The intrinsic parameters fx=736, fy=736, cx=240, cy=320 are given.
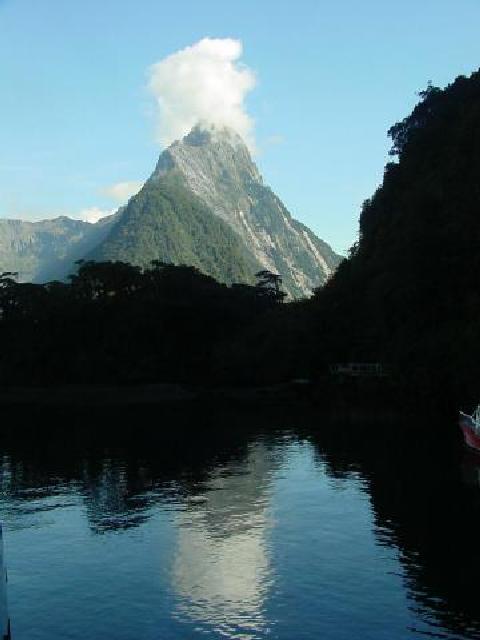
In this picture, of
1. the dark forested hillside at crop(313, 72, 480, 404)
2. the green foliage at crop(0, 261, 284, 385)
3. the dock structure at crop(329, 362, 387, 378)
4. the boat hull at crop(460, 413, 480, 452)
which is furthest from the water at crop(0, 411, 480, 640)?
the green foliage at crop(0, 261, 284, 385)

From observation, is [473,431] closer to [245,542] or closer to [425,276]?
[245,542]

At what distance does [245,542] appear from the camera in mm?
32500

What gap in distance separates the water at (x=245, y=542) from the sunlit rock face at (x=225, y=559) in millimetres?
89

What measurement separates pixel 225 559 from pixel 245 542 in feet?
9.39

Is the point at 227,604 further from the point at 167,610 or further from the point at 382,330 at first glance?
the point at 382,330

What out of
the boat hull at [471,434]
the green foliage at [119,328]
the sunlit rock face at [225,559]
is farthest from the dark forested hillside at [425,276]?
the sunlit rock face at [225,559]

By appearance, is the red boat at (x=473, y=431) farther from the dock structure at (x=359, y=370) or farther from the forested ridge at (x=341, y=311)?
the dock structure at (x=359, y=370)

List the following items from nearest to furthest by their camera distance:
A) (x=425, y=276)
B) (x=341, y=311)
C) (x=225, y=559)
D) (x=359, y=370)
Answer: (x=225, y=559) < (x=425, y=276) < (x=359, y=370) < (x=341, y=311)

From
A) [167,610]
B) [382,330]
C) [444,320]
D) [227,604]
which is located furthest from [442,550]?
[382,330]

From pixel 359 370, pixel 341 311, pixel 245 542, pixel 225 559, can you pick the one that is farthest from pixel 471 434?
pixel 341 311

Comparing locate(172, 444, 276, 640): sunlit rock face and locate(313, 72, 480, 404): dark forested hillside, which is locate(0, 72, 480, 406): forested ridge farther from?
locate(172, 444, 276, 640): sunlit rock face

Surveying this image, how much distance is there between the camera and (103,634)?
2288 cm

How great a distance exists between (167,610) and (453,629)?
9210mm

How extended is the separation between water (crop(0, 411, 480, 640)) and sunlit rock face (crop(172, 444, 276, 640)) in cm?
9
